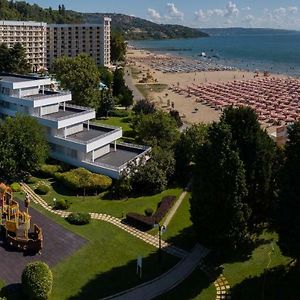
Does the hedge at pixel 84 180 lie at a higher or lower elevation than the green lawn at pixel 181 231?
higher

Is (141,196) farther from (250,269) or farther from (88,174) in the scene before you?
(250,269)

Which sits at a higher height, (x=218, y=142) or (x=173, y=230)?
(x=218, y=142)

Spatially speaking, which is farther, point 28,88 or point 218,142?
point 28,88

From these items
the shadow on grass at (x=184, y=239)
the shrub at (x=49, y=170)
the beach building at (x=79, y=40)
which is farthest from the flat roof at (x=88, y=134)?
the beach building at (x=79, y=40)

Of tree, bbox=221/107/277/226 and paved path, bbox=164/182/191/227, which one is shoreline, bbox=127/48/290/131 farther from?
tree, bbox=221/107/277/226

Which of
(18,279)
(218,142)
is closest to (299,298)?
(218,142)

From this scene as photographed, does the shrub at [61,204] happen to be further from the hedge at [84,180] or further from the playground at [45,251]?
the hedge at [84,180]

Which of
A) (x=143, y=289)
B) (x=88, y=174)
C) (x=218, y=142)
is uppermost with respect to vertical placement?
(x=218, y=142)

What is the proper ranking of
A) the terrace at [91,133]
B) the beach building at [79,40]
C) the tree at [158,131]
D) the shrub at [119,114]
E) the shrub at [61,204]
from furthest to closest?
the beach building at [79,40]
the shrub at [119,114]
the tree at [158,131]
the terrace at [91,133]
the shrub at [61,204]

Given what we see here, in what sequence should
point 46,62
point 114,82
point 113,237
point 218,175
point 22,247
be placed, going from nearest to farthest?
point 218,175
point 22,247
point 113,237
point 114,82
point 46,62
